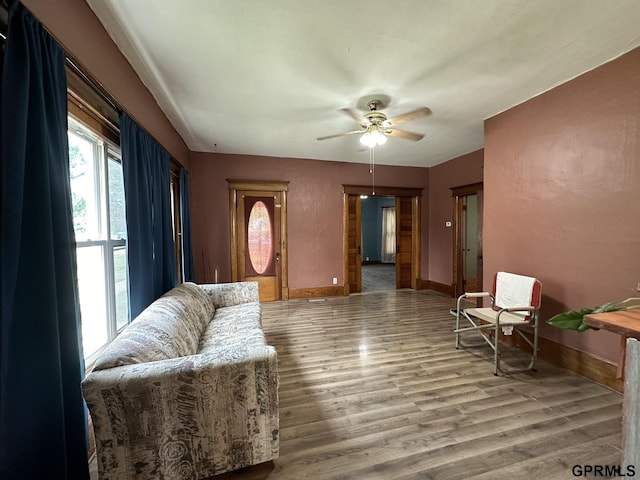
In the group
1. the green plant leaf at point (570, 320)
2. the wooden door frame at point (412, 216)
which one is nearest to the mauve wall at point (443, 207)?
the wooden door frame at point (412, 216)

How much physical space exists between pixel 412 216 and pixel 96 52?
564cm

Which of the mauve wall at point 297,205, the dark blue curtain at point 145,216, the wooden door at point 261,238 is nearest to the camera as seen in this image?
the dark blue curtain at point 145,216

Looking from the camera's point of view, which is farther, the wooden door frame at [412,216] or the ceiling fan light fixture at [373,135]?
the wooden door frame at [412,216]

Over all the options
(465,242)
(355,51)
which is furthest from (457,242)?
(355,51)

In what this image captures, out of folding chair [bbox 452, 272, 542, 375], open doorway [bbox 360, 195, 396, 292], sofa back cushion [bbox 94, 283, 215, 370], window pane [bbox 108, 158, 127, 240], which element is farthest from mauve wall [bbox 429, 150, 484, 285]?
window pane [bbox 108, 158, 127, 240]

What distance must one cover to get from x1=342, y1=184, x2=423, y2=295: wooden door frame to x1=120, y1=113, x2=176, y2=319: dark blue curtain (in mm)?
3394

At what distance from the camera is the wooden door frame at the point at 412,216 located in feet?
17.9

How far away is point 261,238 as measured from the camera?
508 cm

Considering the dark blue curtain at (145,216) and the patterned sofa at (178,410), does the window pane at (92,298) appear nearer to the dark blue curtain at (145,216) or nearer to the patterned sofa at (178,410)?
the dark blue curtain at (145,216)

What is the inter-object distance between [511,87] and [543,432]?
294 centimetres

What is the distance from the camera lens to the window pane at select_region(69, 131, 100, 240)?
1834 mm

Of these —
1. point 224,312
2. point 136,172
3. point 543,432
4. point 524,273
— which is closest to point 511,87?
point 524,273

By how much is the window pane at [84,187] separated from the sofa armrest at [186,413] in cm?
123

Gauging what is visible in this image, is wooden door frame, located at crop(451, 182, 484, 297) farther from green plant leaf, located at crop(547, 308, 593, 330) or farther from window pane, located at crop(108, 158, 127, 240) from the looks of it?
window pane, located at crop(108, 158, 127, 240)
